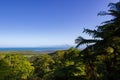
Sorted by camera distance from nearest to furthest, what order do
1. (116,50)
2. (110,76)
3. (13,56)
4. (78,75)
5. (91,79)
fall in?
(110,76) < (116,50) < (91,79) < (78,75) < (13,56)

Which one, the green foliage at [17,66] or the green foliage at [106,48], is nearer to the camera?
the green foliage at [106,48]

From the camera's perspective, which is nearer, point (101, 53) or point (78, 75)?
point (101, 53)

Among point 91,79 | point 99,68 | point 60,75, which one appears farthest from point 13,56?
point 99,68

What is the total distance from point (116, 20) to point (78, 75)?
7988 millimetres

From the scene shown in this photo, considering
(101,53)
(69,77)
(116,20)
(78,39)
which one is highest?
(116,20)

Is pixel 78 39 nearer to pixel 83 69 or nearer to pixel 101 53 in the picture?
pixel 101 53

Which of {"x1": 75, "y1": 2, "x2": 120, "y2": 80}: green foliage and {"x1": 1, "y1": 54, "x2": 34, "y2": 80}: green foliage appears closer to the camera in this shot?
{"x1": 75, "y1": 2, "x2": 120, "y2": 80}: green foliage

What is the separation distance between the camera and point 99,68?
46.1 feet

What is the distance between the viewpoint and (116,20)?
12.9m

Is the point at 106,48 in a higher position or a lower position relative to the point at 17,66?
higher

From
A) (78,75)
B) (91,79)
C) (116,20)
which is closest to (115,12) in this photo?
(116,20)

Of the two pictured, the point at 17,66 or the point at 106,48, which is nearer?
the point at 106,48

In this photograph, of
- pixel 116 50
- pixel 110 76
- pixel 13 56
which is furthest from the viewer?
pixel 13 56

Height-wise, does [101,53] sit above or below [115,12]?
below
